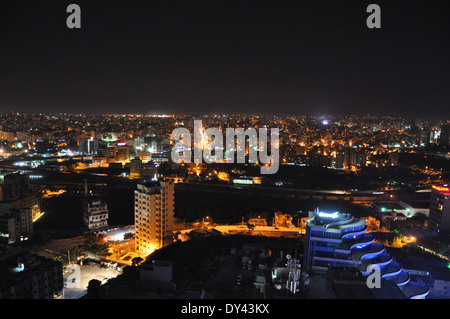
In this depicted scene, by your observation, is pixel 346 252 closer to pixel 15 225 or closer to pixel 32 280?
pixel 32 280

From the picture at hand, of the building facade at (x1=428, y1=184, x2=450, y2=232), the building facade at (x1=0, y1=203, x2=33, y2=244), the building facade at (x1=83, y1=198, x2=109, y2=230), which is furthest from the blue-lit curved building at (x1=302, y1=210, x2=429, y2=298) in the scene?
the building facade at (x1=0, y1=203, x2=33, y2=244)

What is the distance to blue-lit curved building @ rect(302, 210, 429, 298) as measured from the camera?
14.9 feet

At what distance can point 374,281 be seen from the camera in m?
3.70

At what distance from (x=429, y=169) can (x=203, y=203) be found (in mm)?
11532

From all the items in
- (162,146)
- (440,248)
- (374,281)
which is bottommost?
(440,248)

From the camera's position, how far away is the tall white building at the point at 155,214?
6094 millimetres

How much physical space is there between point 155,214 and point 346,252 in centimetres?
332

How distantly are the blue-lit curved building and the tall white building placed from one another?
2.57 m

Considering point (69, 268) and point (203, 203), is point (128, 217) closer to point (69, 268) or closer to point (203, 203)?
point (203, 203)

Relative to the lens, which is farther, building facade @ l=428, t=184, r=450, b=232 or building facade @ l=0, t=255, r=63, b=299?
building facade @ l=428, t=184, r=450, b=232

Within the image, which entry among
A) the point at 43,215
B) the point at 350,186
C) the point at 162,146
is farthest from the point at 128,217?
the point at 162,146

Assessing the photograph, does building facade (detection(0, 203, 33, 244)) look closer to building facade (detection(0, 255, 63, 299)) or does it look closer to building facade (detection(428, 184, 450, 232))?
building facade (detection(0, 255, 63, 299))

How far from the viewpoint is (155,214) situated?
615cm

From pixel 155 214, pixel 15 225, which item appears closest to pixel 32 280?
pixel 155 214
